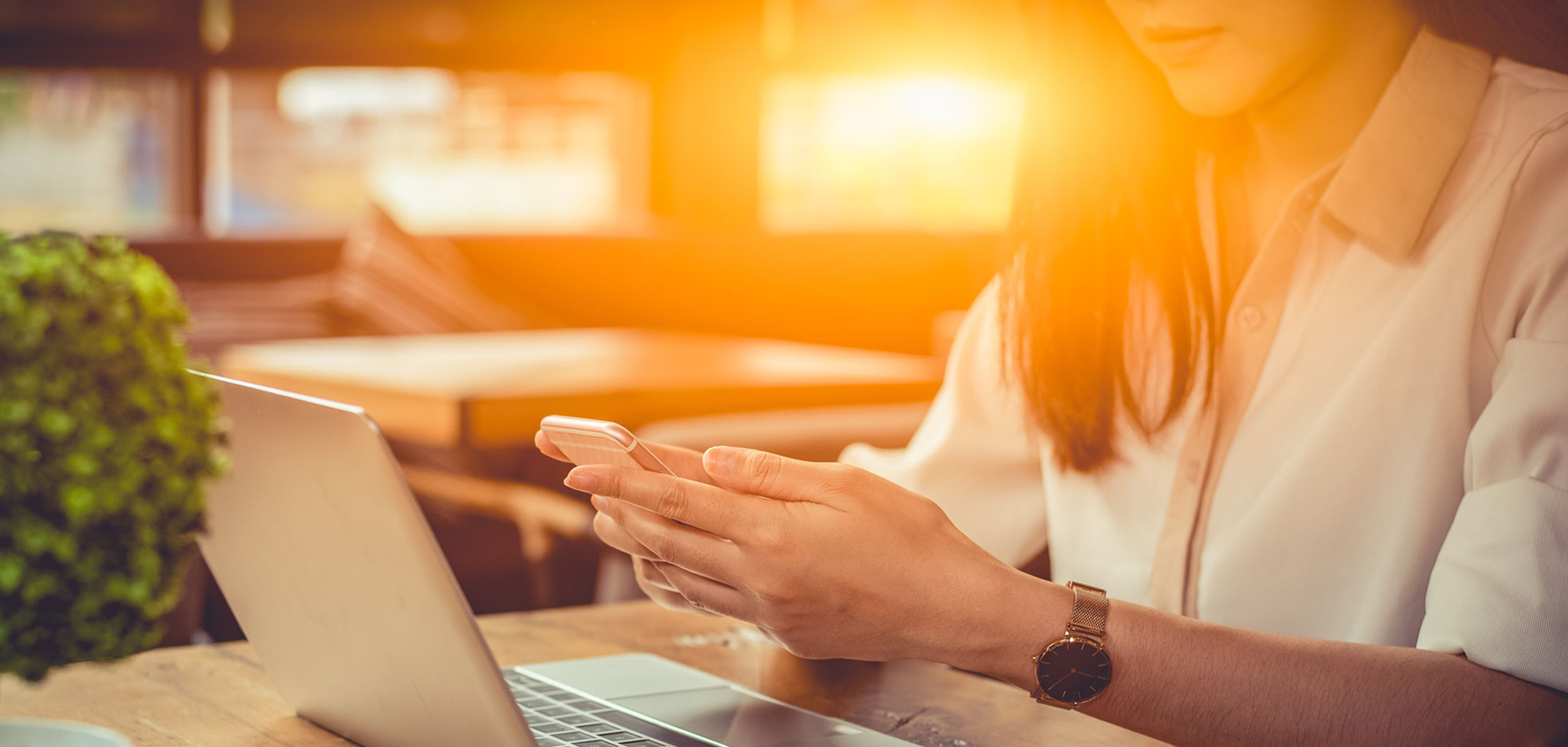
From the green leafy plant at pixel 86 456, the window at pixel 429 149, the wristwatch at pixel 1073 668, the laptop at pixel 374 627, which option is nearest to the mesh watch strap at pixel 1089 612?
the wristwatch at pixel 1073 668

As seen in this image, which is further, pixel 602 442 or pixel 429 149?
pixel 429 149

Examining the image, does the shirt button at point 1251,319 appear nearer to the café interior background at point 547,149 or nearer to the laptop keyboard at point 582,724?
the laptop keyboard at point 582,724

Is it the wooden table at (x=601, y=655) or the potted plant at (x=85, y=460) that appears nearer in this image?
the potted plant at (x=85, y=460)

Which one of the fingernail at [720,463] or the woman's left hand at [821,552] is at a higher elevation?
the fingernail at [720,463]

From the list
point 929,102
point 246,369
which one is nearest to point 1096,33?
point 246,369

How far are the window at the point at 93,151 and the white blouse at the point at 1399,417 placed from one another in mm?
3700

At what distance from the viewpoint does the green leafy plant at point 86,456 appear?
18.7 inches

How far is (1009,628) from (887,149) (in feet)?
16.3

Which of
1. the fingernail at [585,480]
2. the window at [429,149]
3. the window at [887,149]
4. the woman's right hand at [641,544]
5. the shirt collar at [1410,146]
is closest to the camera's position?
the fingernail at [585,480]

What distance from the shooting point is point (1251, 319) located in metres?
1.15

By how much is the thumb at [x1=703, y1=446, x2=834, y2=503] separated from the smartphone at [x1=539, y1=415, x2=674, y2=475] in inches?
1.2

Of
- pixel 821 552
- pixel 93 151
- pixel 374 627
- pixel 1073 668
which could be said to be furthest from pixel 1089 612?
pixel 93 151

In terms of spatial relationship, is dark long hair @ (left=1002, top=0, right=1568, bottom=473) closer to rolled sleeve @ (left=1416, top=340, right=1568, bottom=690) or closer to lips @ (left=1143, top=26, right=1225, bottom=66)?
lips @ (left=1143, top=26, right=1225, bottom=66)

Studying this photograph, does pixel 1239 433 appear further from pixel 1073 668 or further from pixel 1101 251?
pixel 1073 668
